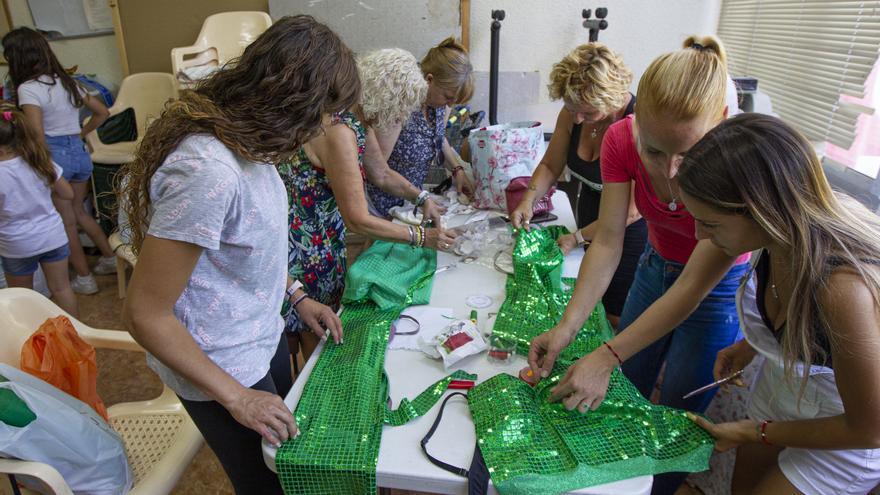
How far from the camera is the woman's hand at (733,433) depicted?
1006mm

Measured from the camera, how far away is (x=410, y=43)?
366 cm

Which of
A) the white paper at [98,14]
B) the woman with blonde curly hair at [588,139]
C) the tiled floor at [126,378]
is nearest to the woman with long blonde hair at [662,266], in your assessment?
the woman with blonde curly hair at [588,139]

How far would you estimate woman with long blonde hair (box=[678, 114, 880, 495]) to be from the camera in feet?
2.69

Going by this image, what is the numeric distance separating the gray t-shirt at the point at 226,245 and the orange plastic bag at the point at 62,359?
0.50 m

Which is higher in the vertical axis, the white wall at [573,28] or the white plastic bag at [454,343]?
the white wall at [573,28]

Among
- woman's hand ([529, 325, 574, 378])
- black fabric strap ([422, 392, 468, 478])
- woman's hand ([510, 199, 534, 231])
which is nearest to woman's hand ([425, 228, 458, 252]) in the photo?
woman's hand ([510, 199, 534, 231])

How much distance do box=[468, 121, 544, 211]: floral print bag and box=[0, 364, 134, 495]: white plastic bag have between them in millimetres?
1468

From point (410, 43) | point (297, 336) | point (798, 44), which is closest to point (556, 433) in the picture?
point (297, 336)

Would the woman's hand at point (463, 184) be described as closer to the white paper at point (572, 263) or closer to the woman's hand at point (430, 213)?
the woman's hand at point (430, 213)

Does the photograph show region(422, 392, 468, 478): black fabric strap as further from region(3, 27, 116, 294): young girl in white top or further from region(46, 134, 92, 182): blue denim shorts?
region(46, 134, 92, 182): blue denim shorts

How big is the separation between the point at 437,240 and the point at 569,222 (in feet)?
2.06

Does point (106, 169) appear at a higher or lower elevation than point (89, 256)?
higher

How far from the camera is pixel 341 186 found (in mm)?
1473

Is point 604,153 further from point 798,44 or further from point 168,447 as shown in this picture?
point 798,44
